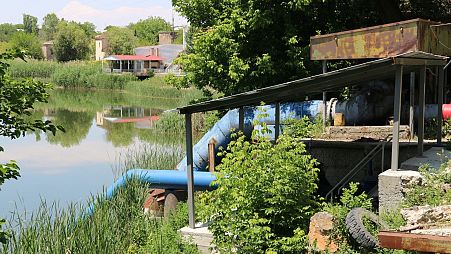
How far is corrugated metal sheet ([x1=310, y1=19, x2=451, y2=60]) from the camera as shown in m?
13.6

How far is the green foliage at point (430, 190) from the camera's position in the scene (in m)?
7.95

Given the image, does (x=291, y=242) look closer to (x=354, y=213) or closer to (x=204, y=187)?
(x=354, y=213)

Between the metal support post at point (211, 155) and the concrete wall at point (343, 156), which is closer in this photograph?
the concrete wall at point (343, 156)

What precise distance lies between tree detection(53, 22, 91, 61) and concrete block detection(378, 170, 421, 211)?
3384 inches

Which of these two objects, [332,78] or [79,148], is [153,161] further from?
[79,148]

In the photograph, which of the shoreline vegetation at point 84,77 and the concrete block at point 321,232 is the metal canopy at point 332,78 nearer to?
the concrete block at point 321,232

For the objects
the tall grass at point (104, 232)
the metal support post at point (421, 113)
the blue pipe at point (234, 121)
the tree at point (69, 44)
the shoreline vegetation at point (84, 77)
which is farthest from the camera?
the tree at point (69, 44)

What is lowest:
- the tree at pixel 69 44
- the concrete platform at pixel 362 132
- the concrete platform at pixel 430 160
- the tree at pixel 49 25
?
the concrete platform at pixel 430 160

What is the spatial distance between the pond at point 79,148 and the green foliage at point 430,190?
775 centimetres

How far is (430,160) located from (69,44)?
281 ft

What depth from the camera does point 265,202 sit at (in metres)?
8.45

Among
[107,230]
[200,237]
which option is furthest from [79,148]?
[200,237]

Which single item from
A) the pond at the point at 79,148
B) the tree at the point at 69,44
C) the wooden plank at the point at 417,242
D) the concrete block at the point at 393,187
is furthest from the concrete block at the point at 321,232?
the tree at the point at 69,44

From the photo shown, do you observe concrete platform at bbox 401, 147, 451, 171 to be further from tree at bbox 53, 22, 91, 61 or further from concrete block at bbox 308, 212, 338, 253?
tree at bbox 53, 22, 91, 61
